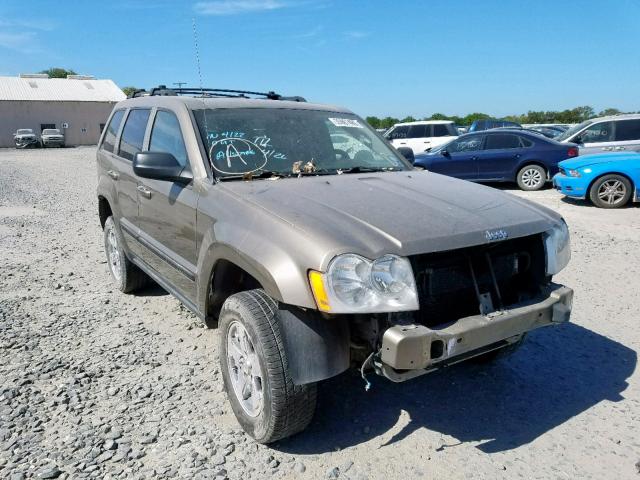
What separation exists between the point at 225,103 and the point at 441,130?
1573cm

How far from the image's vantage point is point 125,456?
2.87m

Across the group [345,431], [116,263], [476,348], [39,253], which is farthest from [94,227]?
[476,348]

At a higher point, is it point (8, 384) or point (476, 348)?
point (476, 348)

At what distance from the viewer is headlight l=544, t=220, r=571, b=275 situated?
10.1 feet

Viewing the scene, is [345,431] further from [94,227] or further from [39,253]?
[94,227]

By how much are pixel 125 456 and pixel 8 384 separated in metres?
1.30

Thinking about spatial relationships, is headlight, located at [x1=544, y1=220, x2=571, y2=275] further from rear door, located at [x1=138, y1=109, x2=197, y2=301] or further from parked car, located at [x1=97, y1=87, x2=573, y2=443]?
rear door, located at [x1=138, y1=109, x2=197, y2=301]

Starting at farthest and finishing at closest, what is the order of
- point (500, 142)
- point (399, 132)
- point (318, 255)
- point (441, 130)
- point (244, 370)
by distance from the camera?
point (399, 132) < point (441, 130) < point (500, 142) < point (244, 370) < point (318, 255)

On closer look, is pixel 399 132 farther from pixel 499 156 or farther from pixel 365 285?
pixel 365 285

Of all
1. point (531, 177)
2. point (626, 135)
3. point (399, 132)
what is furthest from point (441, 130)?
point (626, 135)

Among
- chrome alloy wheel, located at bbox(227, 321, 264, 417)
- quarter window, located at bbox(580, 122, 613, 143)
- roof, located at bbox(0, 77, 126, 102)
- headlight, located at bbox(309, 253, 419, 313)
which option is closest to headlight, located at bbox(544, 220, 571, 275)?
A: headlight, located at bbox(309, 253, 419, 313)

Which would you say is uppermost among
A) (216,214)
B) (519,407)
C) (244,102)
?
(244,102)

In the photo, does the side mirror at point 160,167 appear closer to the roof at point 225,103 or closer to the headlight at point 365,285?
the roof at point 225,103

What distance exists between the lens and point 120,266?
536 centimetres
